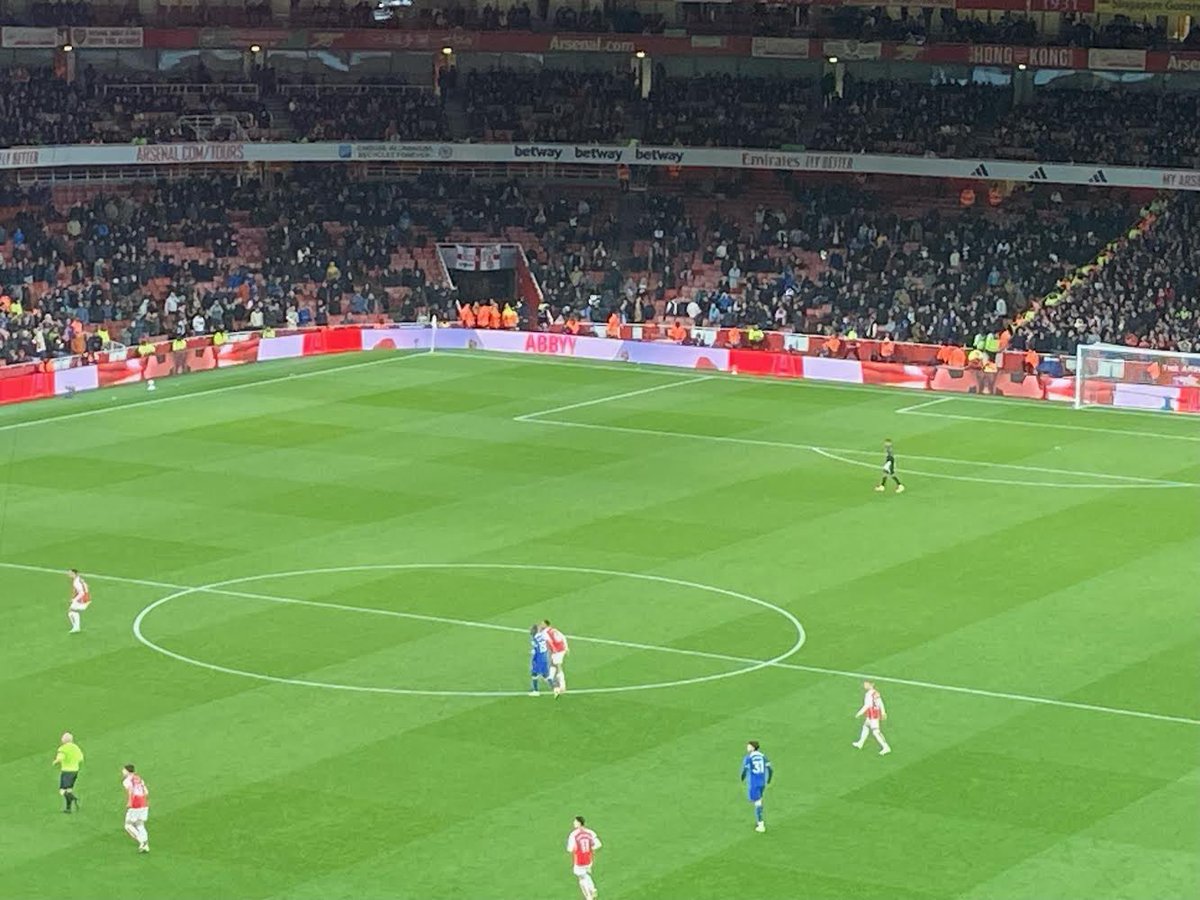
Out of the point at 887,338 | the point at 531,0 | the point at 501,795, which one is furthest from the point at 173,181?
the point at 501,795

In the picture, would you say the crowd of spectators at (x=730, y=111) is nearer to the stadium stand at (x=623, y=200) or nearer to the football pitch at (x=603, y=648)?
the stadium stand at (x=623, y=200)

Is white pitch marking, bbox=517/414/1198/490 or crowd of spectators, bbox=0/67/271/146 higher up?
crowd of spectators, bbox=0/67/271/146

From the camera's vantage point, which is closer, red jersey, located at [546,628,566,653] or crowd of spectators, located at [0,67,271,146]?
red jersey, located at [546,628,566,653]

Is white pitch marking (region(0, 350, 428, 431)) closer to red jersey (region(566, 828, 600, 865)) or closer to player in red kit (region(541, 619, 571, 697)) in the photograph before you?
player in red kit (region(541, 619, 571, 697))

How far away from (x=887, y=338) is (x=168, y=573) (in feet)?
116

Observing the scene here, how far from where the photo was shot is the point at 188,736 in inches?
1409

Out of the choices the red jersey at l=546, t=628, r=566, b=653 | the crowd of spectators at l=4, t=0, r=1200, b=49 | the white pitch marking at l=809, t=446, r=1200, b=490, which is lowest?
the white pitch marking at l=809, t=446, r=1200, b=490

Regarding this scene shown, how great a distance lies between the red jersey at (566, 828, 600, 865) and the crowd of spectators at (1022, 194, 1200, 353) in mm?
47124

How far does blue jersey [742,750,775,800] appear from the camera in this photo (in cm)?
3136

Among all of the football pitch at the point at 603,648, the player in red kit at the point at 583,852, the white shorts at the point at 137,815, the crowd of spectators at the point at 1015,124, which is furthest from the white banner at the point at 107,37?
the player in red kit at the point at 583,852

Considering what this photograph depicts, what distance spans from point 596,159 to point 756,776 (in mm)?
55280

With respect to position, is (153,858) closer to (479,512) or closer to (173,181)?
(479,512)

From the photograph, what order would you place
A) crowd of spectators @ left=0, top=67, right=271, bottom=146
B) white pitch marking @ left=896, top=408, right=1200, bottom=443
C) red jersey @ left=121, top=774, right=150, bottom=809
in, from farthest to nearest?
crowd of spectators @ left=0, top=67, right=271, bottom=146 < white pitch marking @ left=896, top=408, right=1200, bottom=443 < red jersey @ left=121, top=774, right=150, bottom=809

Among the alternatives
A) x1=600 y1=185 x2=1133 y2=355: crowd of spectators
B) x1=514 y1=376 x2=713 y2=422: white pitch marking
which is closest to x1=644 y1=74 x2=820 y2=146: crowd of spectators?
x1=600 y1=185 x2=1133 y2=355: crowd of spectators
